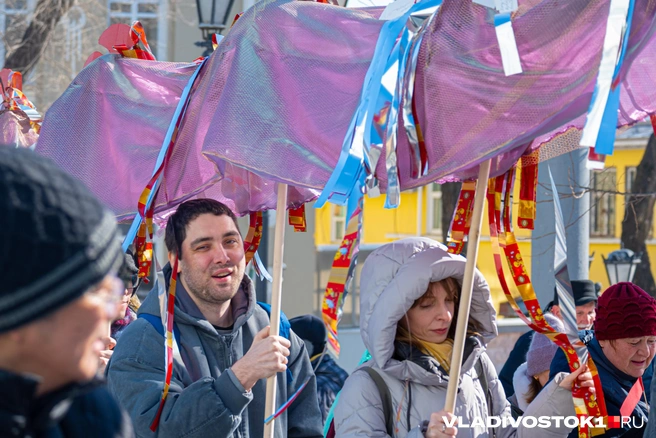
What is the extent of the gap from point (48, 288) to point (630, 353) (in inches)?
122

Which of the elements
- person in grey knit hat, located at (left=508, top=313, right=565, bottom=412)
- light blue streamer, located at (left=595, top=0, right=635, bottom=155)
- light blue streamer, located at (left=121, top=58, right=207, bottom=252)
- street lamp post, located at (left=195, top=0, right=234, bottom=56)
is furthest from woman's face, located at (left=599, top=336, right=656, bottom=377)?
street lamp post, located at (left=195, top=0, right=234, bottom=56)

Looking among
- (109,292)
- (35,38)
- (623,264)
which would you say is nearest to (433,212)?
(623,264)

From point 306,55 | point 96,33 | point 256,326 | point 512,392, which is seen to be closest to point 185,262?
point 256,326

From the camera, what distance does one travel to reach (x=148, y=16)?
40.0 feet

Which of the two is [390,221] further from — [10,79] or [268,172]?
[268,172]

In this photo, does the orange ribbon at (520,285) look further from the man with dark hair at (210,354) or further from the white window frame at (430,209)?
the white window frame at (430,209)

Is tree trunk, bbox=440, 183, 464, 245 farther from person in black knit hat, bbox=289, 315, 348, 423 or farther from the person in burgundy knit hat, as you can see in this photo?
the person in burgundy knit hat

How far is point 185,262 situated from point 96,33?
909 centimetres

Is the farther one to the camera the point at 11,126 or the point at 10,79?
the point at 10,79

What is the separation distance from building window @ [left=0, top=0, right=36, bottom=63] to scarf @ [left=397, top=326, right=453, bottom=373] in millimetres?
7719

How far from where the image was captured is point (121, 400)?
316cm

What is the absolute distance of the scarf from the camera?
10.4ft

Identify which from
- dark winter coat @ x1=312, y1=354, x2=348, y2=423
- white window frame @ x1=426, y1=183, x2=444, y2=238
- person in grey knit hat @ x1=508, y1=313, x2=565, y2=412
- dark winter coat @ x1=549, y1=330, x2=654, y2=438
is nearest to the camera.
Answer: dark winter coat @ x1=549, y1=330, x2=654, y2=438

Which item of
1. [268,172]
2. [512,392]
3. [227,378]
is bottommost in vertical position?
[512,392]
